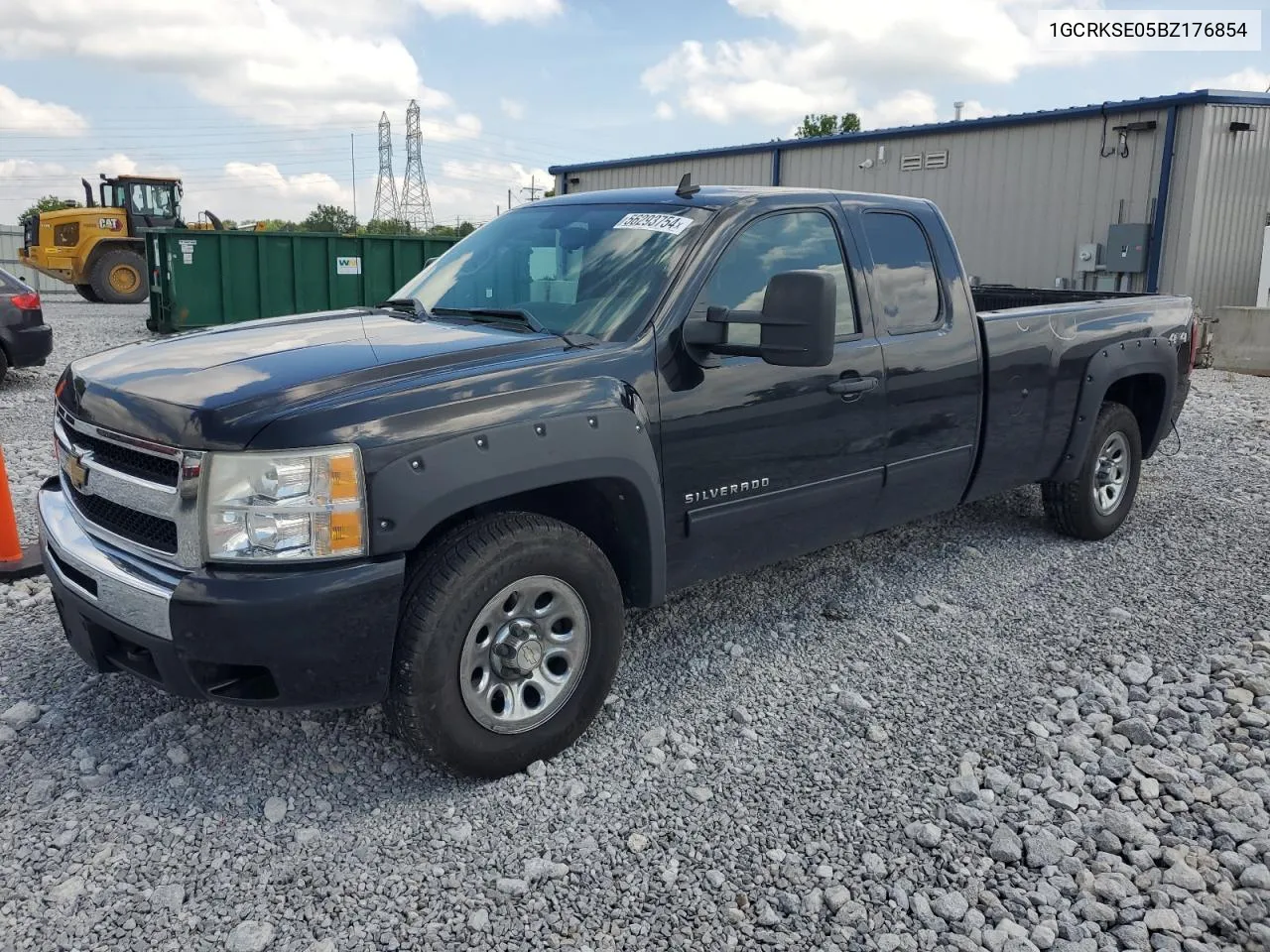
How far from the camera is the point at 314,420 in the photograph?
2.81 m

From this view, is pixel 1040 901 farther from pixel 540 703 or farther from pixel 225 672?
pixel 225 672

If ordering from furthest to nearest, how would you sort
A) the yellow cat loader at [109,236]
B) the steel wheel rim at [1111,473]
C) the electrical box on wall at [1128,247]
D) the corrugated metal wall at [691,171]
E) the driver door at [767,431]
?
the yellow cat loader at [109,236], the corrugated metal wall at [691,171], the electrical box on wall at [1128,247], the steel wheel rim at [1111,473], the driver door at [767,431]

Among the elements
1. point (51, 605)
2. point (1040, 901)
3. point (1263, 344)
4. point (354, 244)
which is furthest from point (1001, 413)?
point (354, 244)

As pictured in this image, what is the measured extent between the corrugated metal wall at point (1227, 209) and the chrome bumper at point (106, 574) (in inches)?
594

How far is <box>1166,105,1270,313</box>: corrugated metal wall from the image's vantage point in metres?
14.4

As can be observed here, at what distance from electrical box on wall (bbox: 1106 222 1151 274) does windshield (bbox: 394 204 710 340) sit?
12897 mm

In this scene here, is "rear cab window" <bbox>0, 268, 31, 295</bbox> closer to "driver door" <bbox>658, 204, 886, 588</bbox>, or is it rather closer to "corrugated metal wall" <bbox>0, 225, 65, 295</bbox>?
"driver door" <bbox>658, 204, 886, 588</bbox>

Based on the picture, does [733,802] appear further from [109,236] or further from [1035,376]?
[109,236]

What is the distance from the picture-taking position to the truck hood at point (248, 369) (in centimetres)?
287

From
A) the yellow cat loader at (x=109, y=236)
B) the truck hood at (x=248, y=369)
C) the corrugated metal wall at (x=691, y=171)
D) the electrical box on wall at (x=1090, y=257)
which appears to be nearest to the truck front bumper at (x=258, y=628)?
the truck hood at (x=248, y=369)

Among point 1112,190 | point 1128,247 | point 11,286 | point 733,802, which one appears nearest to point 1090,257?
point 1128,247

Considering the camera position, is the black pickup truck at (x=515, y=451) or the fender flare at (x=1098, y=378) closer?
the black pickup truck at (x=515, y=451)

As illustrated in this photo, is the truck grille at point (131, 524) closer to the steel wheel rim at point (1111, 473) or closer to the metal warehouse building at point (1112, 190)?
the steel wheel rim at point (1111, 473)

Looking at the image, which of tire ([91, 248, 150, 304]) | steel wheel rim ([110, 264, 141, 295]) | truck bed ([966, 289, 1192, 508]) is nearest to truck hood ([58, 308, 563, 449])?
truck bed ([966, 289, 1192, 508])
